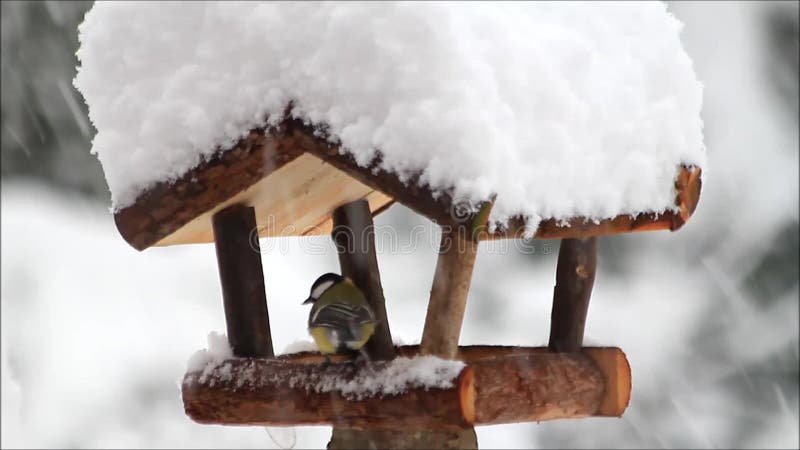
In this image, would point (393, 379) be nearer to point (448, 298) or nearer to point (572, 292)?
point (448, 298)

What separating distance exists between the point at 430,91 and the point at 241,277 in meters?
0.62

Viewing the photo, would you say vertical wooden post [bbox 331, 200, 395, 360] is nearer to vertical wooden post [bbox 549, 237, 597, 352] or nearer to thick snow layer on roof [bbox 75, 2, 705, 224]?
vertical wooden post [bbox 549, 237, 597, 352]

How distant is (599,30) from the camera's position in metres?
1.96

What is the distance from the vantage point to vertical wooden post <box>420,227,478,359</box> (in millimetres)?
1893

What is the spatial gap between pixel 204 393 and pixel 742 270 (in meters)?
2.09

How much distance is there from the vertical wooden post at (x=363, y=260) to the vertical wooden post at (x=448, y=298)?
7.4 inches

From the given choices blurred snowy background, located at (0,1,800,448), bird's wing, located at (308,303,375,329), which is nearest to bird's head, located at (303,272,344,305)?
bird's wing, located at (308,303,375,329)

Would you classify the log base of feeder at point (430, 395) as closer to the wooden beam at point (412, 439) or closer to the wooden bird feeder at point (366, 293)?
the wooden bird feeder at point (366, 293)

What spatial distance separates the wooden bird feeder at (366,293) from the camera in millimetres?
1787

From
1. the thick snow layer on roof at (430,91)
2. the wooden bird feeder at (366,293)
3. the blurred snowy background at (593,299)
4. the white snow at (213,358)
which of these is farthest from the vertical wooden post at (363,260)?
the blurred snowy background at (593,299)

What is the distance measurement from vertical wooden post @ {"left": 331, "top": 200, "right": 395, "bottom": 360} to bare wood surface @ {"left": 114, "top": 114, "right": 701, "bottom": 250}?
0.21 metres

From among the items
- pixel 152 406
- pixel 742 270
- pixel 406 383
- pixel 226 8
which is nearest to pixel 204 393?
pixel 406 383

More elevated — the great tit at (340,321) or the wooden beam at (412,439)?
the great tit at (340,321)

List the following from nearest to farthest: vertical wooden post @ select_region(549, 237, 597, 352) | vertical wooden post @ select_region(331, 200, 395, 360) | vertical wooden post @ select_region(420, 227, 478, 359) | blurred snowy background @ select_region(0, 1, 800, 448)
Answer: vertical wooden post @ select_region(420, 227, 478, 359)
vertical wooden post @ select_region(331, 200, 395, 360)
vertical wooden post @ select_region(549, 237, 597, 352)
blurred snowy background @ select_region(0, 1, 800, 448)
